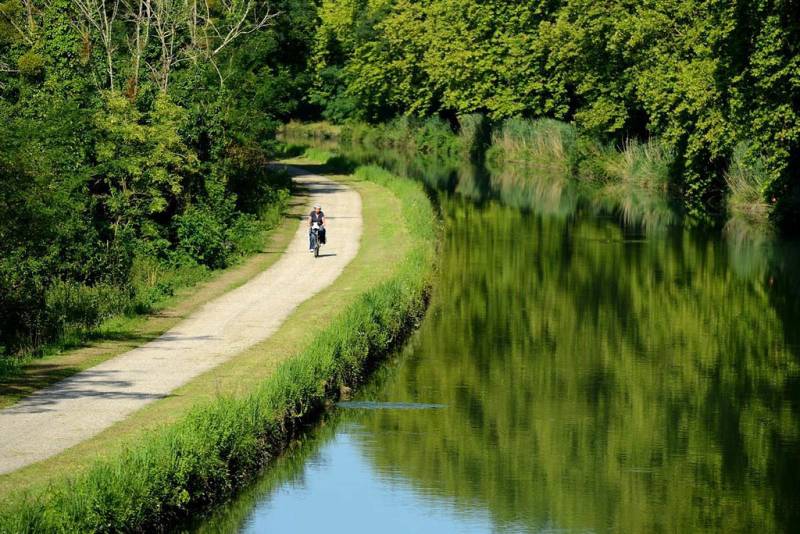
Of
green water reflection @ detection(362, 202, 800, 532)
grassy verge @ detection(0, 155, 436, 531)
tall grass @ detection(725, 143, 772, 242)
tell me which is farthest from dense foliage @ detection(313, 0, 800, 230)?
grassy verge @ detection(0, 155, 436, 531)

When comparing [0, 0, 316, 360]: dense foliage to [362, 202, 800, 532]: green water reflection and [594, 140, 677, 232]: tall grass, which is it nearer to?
[362, 202, 800, 532]: green water reflection

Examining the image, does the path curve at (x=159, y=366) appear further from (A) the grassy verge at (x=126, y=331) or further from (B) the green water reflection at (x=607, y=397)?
(B) the green water reflection at (x=607, y=397)

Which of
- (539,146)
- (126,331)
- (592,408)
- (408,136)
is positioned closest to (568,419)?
(592,408)

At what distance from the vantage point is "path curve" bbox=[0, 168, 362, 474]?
18186mm

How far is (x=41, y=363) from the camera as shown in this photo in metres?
23.2

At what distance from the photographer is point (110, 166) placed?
34125 mm

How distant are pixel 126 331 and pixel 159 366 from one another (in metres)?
3.69

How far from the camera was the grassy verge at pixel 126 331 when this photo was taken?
21828 mm

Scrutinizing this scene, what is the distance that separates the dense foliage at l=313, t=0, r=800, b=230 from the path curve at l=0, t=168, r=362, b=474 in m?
17.7

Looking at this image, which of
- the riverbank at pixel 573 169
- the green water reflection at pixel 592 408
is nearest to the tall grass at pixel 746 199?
the riverbank at pixel 573 169

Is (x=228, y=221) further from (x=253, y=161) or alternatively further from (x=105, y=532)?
(x=105, y=532)

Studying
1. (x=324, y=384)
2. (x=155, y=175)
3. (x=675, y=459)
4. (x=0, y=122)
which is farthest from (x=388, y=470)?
(x=155, y=175)

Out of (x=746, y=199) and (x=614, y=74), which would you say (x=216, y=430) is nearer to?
(x=746, y=199)

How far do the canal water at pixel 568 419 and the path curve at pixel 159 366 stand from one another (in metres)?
2.52
